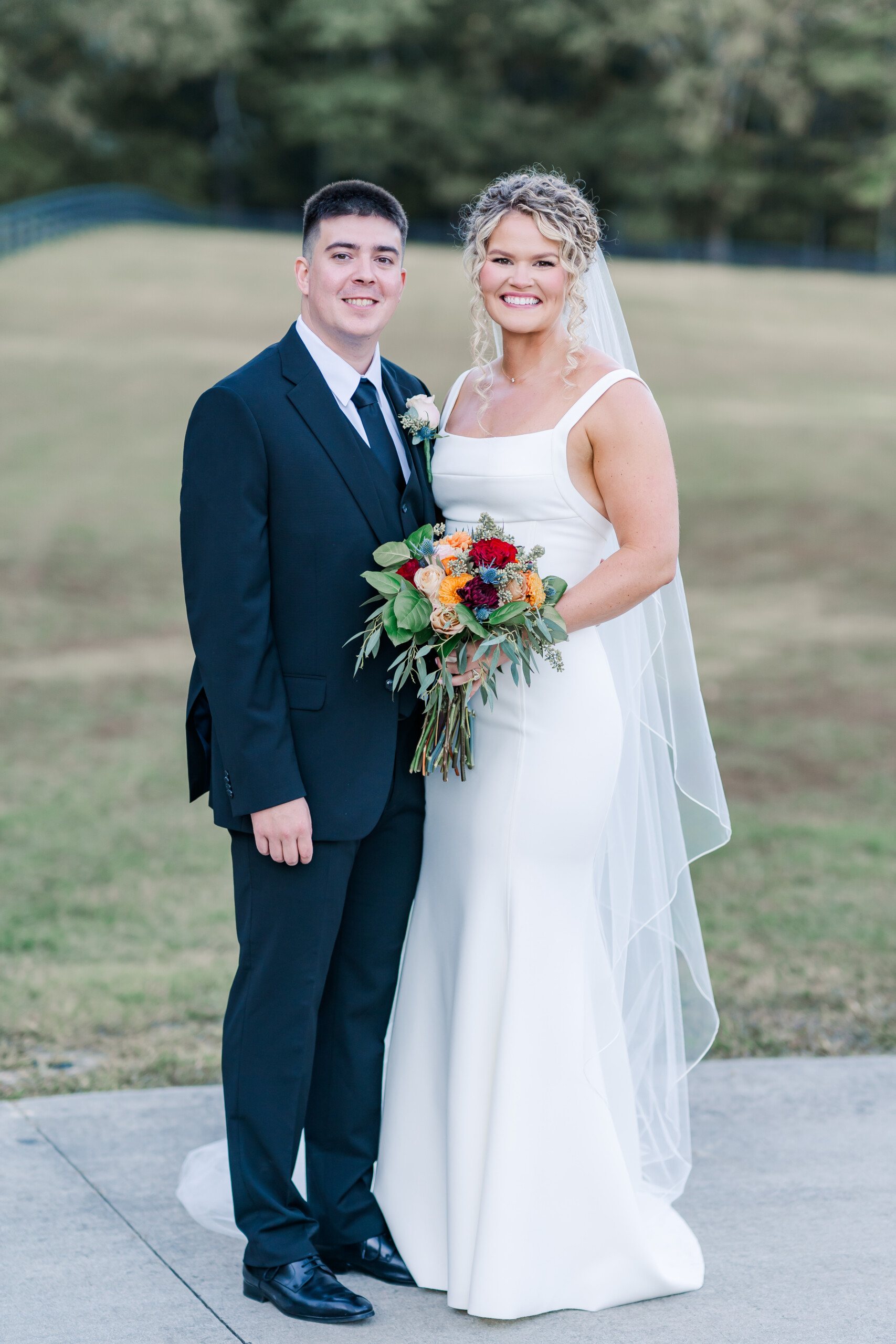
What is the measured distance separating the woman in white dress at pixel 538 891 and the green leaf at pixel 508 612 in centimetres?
19

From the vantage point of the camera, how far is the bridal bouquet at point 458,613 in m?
2.98

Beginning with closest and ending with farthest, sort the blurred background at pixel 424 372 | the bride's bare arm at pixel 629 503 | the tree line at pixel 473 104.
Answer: the bride's bare arm at pixel 629 503
the blurred background at pixel 424 372
the tree line at pixel 473 104

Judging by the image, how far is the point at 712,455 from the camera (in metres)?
17.1

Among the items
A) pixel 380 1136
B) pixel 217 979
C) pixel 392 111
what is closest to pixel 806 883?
pixel 217 979

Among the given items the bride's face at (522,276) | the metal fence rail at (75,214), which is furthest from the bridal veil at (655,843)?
the metal fence rail at (75,214)

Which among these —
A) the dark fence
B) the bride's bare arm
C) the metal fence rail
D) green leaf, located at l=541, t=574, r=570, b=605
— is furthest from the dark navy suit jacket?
the dark fence

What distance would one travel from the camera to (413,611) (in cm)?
299

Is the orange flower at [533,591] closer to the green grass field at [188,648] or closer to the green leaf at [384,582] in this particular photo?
the green leaf at [384,582]

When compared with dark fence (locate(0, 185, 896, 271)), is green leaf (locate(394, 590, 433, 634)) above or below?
below

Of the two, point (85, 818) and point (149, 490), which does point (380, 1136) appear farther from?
point (149, 490)

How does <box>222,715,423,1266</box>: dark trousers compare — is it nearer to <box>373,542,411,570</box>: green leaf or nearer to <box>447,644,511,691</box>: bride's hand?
<box>447,644,511,691</box>: bride's hand

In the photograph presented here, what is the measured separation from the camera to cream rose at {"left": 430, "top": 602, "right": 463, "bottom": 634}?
2975 mm

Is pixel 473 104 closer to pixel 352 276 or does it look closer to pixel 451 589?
pixel 352 276

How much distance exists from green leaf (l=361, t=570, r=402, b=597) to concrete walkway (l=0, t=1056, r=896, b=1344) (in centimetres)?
163
